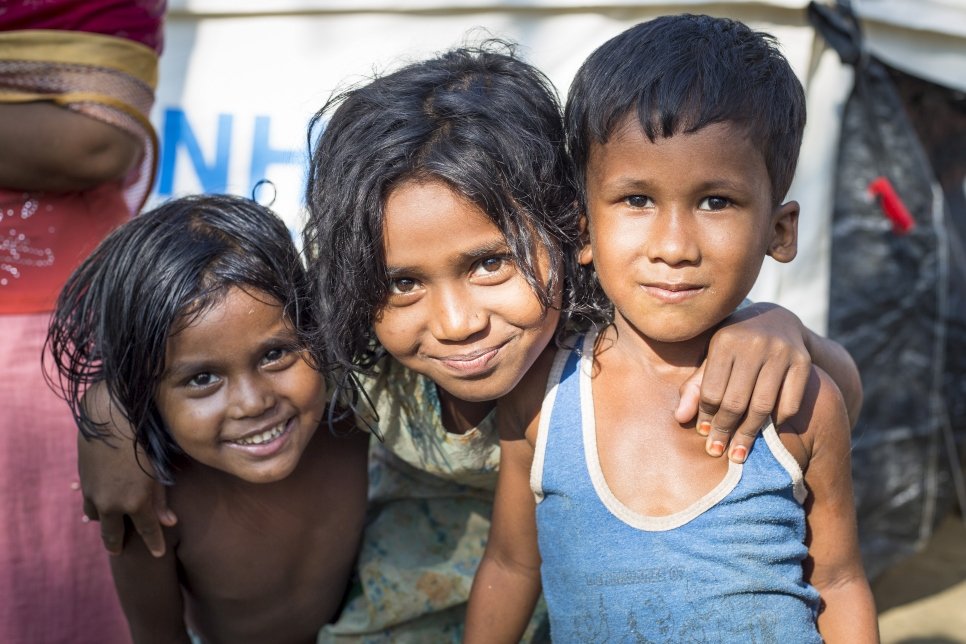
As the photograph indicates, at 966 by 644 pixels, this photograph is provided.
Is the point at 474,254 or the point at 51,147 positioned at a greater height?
the point at 51,147

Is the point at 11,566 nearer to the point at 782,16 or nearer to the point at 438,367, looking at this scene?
the point at 438,367

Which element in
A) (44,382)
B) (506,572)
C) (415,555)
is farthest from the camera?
(415,555)

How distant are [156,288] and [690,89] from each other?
29.7 inches

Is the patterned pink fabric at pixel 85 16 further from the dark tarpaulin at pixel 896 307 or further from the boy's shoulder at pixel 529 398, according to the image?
the dark tarpaulin at pixel 896 307

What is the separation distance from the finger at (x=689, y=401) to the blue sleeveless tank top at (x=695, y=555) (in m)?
0.09

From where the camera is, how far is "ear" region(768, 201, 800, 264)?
1308 millimetres

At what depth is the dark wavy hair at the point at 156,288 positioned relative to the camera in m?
1.40

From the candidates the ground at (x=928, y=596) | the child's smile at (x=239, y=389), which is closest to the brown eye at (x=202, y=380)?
the child's smile at (x=239, y=389)

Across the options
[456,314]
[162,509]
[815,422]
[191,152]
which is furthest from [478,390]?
[191,152]

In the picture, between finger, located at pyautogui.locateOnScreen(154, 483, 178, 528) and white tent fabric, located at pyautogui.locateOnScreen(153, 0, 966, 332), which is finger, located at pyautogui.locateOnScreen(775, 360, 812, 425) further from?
white tent fabric, located at pyautogui.locateOnScreen(153, 0, 966, 332)

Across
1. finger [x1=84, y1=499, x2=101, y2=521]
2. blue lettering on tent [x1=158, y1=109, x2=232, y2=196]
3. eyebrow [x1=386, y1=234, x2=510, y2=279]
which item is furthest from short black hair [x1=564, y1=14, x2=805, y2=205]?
blue lettering on tent [x1=158, y1=109, x2=232, y2=196]

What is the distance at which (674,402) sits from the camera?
1.36 m

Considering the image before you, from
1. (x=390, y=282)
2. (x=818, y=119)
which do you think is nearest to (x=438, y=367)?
(x=390, y=282)

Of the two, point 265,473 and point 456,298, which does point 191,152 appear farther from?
point 456,298
